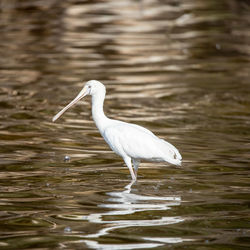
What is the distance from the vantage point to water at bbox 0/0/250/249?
9.70 meters

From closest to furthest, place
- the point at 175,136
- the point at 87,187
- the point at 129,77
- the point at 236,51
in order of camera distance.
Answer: the point at 87,187 < the point at 175,136 < the point at 129,77 < the point at 236,51

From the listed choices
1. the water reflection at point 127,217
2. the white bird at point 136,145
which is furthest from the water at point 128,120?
the white bird at point 136,145

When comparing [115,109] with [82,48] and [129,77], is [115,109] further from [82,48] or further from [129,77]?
[82,48]

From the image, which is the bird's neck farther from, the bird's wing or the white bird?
the bird's wing

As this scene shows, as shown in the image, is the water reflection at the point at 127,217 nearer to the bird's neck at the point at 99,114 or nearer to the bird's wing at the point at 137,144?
the bird's wing at the point at 137,144

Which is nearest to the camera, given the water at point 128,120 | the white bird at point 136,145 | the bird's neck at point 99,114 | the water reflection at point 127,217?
the water reflection at point 127,217

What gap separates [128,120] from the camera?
56.1 feet

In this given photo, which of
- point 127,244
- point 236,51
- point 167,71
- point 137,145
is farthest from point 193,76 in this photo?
point 127,244

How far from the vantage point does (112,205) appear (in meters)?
10.6

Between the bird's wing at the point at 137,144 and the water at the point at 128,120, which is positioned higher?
the bird's wing at the point at 137,144

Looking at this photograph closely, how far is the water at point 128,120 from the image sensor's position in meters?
9.70

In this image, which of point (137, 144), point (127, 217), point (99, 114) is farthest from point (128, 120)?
point (127, 217)

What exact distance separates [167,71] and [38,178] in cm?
1180

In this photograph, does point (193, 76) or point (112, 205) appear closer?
point (112, 205)
